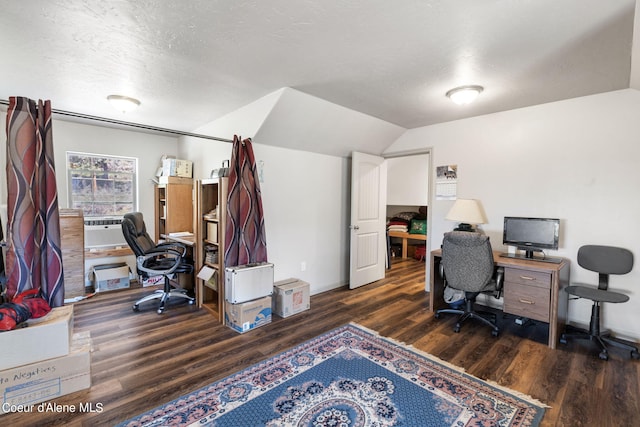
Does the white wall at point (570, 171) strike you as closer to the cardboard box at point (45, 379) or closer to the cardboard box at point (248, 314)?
the cardboard box at point (248, 314)

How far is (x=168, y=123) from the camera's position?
4.26 meters

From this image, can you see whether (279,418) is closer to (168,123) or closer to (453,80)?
(453,80)

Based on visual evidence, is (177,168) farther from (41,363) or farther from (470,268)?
(470,268)

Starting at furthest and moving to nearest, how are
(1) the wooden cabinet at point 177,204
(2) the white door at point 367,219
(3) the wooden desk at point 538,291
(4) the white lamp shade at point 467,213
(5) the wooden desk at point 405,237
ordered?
(5) the wooden desk at point 405,237
(1) the wooden cabinet at point 177,204
(2) the white door at point 367,219
(4) the white lamp shade at point 467,213
(3) the wooden desk at point 538,291

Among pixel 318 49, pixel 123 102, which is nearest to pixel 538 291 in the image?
pixel 318 49

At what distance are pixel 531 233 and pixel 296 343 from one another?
2.66 meters

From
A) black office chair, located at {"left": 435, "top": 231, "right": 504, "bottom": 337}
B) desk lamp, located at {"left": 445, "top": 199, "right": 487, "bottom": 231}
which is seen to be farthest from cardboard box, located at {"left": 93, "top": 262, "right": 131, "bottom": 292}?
desk lamp, located at {"left": 445, "top": 199, "right": 487, "bottom": 231}

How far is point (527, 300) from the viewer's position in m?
2.75

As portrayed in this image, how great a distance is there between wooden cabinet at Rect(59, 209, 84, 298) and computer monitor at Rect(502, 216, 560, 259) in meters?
5.10

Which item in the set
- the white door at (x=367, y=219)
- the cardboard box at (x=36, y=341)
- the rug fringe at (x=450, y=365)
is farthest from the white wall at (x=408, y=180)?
the cardboard box at (x=36, y=341)

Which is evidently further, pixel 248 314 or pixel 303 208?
pixel 303 208

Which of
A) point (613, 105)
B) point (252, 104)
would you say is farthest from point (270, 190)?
point (613, 105)

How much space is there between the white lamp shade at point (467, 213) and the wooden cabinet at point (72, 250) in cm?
456

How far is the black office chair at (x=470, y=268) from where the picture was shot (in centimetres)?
282
